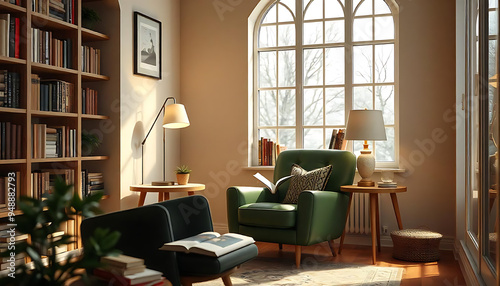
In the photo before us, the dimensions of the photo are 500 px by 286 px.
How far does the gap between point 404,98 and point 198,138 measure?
2191 millimetres

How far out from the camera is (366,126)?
444 cm

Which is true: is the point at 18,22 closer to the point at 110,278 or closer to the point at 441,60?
the point at 110,278

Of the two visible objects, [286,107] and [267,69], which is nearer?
[286,107]

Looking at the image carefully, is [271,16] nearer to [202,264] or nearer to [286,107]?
[286,107]

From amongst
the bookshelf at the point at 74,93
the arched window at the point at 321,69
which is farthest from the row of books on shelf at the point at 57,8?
the arched window at the point at 321,69

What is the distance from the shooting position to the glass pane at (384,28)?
511 cm

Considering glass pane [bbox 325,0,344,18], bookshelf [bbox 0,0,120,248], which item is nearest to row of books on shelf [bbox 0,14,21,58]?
bookshelf [bbox 0,0,120,248]

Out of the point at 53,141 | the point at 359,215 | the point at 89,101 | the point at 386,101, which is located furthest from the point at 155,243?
the point at 386,101

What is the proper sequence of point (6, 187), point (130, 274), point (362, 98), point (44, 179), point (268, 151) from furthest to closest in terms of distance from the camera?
point (268, 151), point (362, 98), point (44, 179), point (6, 187), point (130, 274)

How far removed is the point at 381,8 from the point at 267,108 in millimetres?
1529

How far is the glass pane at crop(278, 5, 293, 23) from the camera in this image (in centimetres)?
548

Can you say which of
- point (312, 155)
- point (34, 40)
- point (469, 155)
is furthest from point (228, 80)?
point (469, 155)

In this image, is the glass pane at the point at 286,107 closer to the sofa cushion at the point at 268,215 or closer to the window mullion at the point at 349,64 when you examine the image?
the window mullion at the point at 349,64

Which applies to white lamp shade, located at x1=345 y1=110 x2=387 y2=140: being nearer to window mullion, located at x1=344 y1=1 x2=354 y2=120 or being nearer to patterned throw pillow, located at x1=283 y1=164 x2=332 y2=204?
patterned throw pillow, located at x1=283 y1=164 x2=332 y2=204
